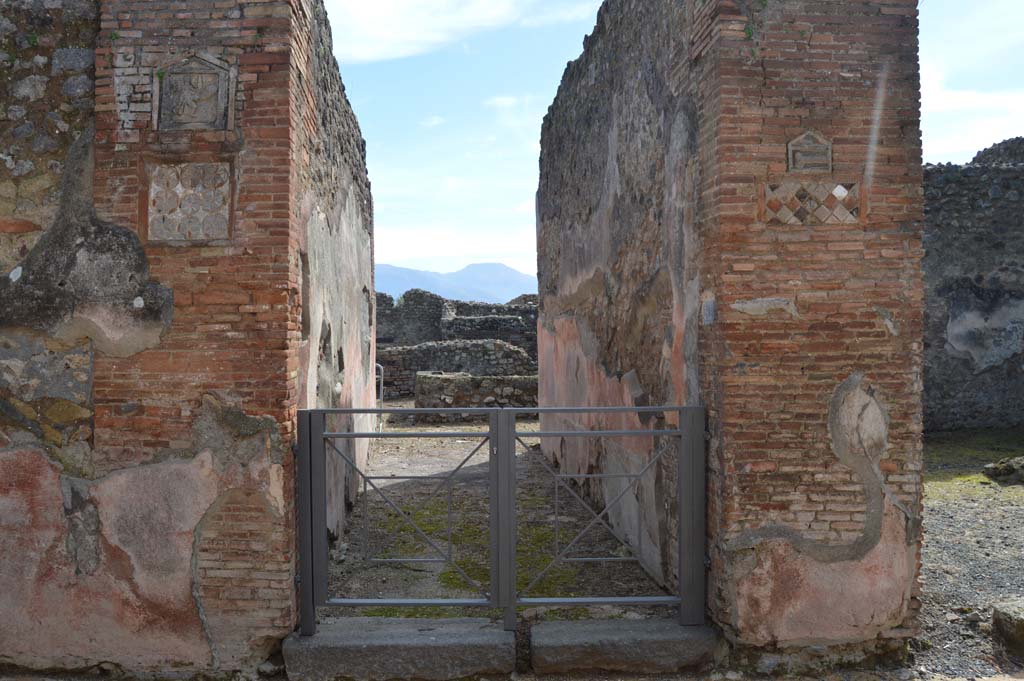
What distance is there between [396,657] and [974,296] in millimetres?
9869

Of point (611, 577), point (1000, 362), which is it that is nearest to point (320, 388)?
point (611, 577)

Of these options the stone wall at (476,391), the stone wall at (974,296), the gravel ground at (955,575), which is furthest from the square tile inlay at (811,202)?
the stone wall at (476,391)

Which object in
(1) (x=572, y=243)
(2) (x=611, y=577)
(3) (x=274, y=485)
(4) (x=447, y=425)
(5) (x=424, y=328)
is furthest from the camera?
(5) (x=424, y=328)

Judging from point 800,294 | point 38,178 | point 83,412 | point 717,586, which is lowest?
point 717,586

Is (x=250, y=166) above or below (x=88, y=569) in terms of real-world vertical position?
above

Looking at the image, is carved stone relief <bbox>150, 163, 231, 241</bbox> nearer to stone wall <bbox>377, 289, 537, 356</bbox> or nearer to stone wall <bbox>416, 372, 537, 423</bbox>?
stone wall <bbox>416, 372, 537, 423</bbox>

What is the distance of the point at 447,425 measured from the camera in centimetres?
1202

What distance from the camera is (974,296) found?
1009 centimetres

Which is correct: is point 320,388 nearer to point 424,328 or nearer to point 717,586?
point 717,586

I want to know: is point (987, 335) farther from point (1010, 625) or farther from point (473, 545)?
point (473, 545)

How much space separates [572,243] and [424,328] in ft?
51.6

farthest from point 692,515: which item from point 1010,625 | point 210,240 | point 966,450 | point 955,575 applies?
point 966,450

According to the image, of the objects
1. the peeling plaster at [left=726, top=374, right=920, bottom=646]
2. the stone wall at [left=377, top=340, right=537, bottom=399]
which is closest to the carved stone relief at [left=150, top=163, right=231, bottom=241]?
the peeling plaster at [left=726, top=374, right=920, bottom=646]

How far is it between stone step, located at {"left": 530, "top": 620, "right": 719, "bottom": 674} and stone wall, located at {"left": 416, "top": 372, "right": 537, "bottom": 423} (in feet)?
29.1
